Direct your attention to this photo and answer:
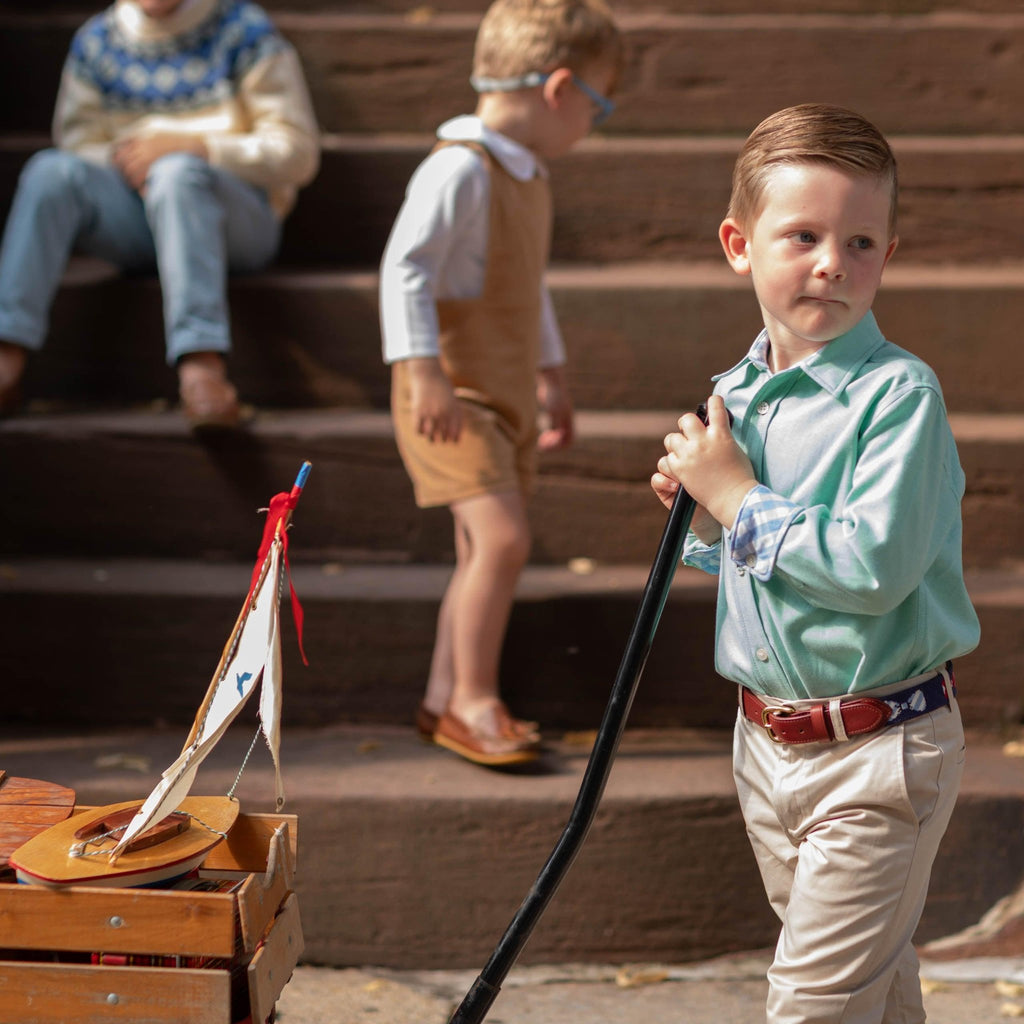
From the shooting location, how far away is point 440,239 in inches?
112

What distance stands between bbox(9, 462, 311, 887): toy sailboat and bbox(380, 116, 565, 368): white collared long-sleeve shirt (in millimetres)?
1078

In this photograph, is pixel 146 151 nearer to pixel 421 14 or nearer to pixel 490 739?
pixel 421 14

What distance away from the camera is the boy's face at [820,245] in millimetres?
1674

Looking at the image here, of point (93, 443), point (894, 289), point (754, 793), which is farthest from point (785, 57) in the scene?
point (754, 793)

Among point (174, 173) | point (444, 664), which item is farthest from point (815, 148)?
point (174, 173)

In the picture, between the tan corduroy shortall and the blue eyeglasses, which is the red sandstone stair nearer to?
the tan corduroy shortall

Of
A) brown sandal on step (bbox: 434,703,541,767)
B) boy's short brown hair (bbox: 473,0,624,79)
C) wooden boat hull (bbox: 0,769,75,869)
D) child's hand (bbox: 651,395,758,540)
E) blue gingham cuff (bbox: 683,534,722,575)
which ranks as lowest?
brown sandal on step (bbox: 434,703,541,767)

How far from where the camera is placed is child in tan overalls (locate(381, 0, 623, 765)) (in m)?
2.87

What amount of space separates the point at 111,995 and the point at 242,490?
2.08m

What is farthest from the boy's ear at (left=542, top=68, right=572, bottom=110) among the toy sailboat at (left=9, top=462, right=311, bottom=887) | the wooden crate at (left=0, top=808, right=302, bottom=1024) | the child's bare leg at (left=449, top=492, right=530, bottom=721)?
the wooden crate at (left=0, top=808, right=302, bottom=1024)

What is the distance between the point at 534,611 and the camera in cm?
330

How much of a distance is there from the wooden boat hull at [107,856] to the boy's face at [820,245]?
97 centimetres

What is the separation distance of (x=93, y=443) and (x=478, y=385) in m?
1.15

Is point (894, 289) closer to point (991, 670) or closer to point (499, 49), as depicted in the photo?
point (991, 670)
